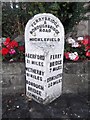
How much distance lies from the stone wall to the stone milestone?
0.57 feet

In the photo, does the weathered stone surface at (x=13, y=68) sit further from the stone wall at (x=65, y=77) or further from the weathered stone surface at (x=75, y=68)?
the weathered stone surface at (x=75, y=68)

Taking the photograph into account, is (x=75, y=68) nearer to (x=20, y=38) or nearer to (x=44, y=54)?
(x=44, y=54)

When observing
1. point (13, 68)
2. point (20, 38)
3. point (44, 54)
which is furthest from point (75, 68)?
point (20, 38)

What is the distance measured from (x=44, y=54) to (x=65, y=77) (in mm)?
568

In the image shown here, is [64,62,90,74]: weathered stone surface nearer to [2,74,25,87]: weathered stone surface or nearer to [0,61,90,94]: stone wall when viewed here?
[0,61,90,94]: stone wall

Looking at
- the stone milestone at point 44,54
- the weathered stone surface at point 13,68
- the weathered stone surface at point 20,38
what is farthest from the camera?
the weathered stone surface at point 20,38

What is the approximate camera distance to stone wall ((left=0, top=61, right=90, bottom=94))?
3307mm

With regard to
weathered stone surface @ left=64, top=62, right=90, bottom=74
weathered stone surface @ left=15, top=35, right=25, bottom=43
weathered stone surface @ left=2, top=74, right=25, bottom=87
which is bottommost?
weathered stone surface @ left=2, top=74, right=25, bottom=87

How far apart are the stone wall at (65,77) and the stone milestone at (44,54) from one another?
174mm

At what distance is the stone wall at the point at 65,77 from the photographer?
3307mm

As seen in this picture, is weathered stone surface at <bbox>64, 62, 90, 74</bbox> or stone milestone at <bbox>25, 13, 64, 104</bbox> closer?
stone milestone at <bbox>25, 13, 64, 104</bbox>

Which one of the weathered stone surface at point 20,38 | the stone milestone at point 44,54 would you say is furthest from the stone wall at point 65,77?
the weathered stone surface at point 20,38

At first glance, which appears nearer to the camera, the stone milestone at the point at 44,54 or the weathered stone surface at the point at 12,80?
the stone milestone at the point at 44,54

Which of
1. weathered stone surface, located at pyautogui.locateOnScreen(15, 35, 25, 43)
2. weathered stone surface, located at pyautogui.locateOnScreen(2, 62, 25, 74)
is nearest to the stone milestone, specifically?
weathered stone surface, located at pyautogui.locateOnScreen(2, 62, 25, 74)
